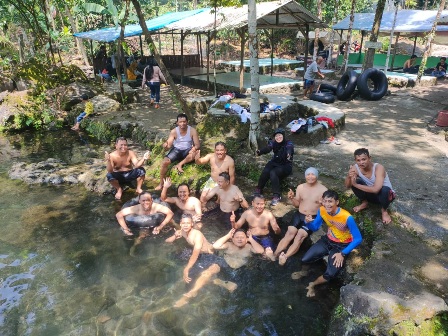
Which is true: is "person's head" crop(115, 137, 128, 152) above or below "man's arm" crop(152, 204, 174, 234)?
above

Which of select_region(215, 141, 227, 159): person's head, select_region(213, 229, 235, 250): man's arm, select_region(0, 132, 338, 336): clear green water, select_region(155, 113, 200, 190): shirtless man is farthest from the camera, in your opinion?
select_region(155, 113, 200, 190): shirtless man

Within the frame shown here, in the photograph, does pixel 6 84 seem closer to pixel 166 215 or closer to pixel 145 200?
pixel 145 200

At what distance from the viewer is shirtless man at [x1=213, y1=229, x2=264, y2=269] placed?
5.71 meters

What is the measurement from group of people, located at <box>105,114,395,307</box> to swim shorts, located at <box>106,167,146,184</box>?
2 centimetres

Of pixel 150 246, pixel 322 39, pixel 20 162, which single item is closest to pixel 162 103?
pixel 20 162

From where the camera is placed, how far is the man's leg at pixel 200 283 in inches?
195

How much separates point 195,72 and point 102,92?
6.67 m

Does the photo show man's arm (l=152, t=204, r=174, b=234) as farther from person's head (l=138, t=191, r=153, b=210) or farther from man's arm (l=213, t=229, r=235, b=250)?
man's arm (l=213, t=229, r=235, b=250)

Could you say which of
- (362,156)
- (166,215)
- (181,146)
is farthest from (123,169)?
(362,156)

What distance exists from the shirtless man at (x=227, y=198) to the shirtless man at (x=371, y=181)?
2.00 metres

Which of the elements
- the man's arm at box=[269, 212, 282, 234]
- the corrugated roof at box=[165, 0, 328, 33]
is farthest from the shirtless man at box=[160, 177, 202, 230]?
the corrugated roof at box=[165, 0, 328, 33]

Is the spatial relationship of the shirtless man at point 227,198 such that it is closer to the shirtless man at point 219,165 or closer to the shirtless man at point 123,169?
the shirtless man at point 219,165

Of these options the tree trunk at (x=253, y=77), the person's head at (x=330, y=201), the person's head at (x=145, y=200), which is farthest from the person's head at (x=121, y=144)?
the person's head at (x=330, y=201)

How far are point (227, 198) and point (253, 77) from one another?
2879 millimetres
